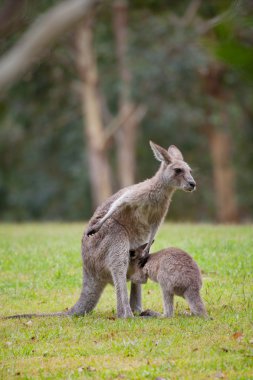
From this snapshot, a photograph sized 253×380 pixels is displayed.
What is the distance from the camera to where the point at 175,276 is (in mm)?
6664

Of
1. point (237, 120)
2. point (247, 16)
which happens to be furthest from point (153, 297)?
point (237, 120)

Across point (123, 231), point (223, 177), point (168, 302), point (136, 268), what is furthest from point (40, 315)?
point (223, 177)

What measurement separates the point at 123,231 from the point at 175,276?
94 cm

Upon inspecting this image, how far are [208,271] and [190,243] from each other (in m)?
2.02

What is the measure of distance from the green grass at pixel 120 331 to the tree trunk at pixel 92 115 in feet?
45.7

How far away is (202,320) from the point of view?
6586 mm

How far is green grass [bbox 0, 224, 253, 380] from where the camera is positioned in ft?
17.1

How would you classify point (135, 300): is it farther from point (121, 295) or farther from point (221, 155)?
point (221, 155)

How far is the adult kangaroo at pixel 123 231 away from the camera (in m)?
7.17

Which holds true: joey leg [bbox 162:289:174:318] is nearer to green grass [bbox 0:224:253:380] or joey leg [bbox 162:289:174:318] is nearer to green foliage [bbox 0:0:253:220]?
green grass [bbox 0:224:253:380]

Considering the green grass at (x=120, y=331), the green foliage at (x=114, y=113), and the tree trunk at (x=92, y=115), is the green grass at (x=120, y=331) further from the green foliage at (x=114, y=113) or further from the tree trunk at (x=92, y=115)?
the tree trunk at (x=92, y=115)

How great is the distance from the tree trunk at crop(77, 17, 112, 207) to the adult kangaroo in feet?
56.1

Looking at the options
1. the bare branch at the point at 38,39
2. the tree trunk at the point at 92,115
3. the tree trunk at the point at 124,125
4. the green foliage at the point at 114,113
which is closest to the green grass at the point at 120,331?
the bare branch at the point at 38,39

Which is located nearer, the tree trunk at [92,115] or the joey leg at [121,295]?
the joey leg at [121,295]
